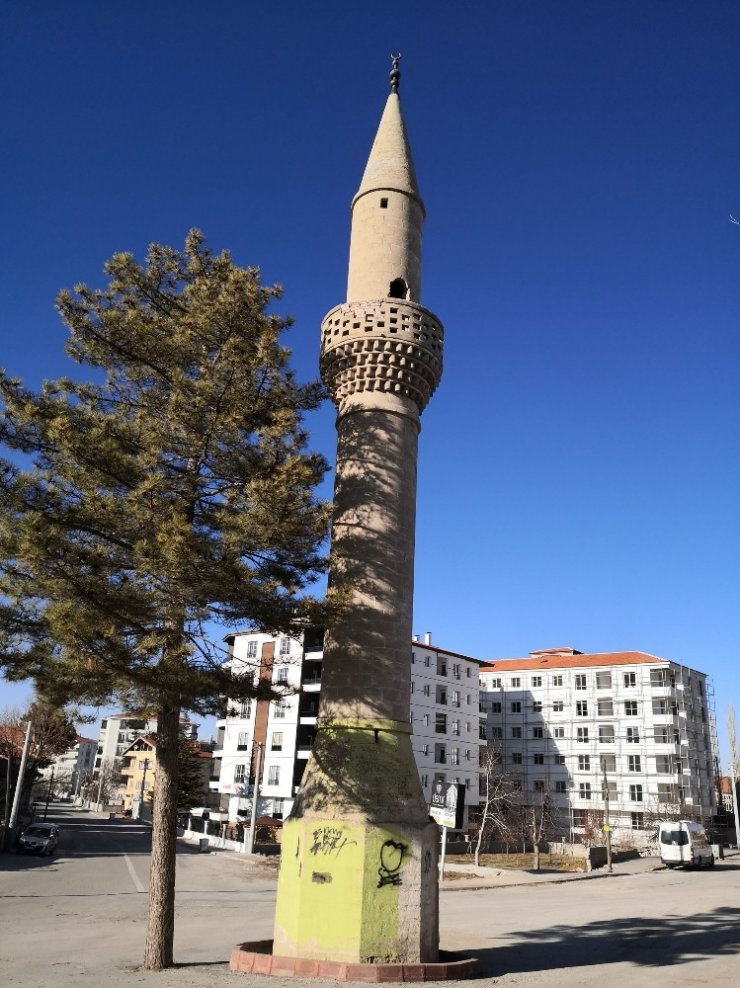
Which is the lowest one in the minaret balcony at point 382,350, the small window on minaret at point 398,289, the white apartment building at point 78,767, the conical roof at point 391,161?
the white apartment building at point 78,767

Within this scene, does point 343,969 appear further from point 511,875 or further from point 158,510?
point 511,875

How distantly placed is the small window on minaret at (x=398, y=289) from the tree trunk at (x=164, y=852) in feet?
32.1

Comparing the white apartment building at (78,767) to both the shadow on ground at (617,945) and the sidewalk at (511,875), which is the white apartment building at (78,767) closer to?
the sidewalk at (511,875)

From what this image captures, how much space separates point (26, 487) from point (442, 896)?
2527 cm

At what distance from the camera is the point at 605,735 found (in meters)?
70.6

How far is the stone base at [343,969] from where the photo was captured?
1247 cm

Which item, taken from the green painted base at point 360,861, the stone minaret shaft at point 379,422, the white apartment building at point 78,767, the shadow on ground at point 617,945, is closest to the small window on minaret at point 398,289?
the stone minaret shaft at point 379,422

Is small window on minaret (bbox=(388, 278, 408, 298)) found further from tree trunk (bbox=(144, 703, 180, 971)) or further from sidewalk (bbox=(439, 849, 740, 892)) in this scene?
sidewalk (bbox=(439, 849, 740, 892))

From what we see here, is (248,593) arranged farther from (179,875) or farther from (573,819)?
(573,819)

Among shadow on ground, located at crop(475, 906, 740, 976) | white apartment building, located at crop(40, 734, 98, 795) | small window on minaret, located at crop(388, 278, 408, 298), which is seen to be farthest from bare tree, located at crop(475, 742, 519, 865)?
white apartment building, located at crop(40, 734, 98, 795)

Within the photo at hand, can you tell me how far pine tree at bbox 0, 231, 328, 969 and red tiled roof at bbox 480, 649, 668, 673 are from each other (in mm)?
60714

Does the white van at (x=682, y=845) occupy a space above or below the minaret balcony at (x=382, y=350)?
below

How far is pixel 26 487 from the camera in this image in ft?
43.9

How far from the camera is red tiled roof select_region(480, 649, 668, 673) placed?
233 ft
